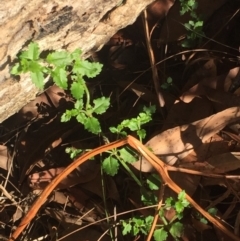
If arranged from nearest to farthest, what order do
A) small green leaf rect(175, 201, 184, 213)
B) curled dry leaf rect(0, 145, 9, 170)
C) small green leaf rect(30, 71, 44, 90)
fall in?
small green leaf rect(30, 71, 44, 90) → small green leaf rect(175, 201, 184, 213) → curled dry leaf rect(0, 145, 9, 170)

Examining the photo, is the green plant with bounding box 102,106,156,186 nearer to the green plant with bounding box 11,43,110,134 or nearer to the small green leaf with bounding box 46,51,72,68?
the green plant with bounding box 11,43,110,134

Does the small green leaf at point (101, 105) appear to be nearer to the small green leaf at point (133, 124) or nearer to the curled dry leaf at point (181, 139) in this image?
the small green leaf at point (133, 124)

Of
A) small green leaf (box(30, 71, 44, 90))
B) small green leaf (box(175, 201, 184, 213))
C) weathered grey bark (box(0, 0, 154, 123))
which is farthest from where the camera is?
small green leaf (box(175, 201, 184, 213))

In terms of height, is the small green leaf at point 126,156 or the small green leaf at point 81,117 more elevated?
the small green leaf at point 81,117

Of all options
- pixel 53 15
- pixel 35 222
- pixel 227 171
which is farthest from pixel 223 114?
pixel 35 222

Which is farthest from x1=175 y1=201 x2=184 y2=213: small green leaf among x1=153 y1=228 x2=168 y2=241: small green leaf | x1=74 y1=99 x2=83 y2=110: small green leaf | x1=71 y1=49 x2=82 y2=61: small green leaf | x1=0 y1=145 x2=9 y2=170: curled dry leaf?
x1=0 y1=145 x2=9 y2=170: curled dry leaf

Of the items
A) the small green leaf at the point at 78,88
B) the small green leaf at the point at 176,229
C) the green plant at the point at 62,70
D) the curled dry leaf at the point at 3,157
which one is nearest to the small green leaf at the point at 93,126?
the green plant at the point at 62,70

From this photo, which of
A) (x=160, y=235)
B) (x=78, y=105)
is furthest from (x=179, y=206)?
(x=78, y=105)
